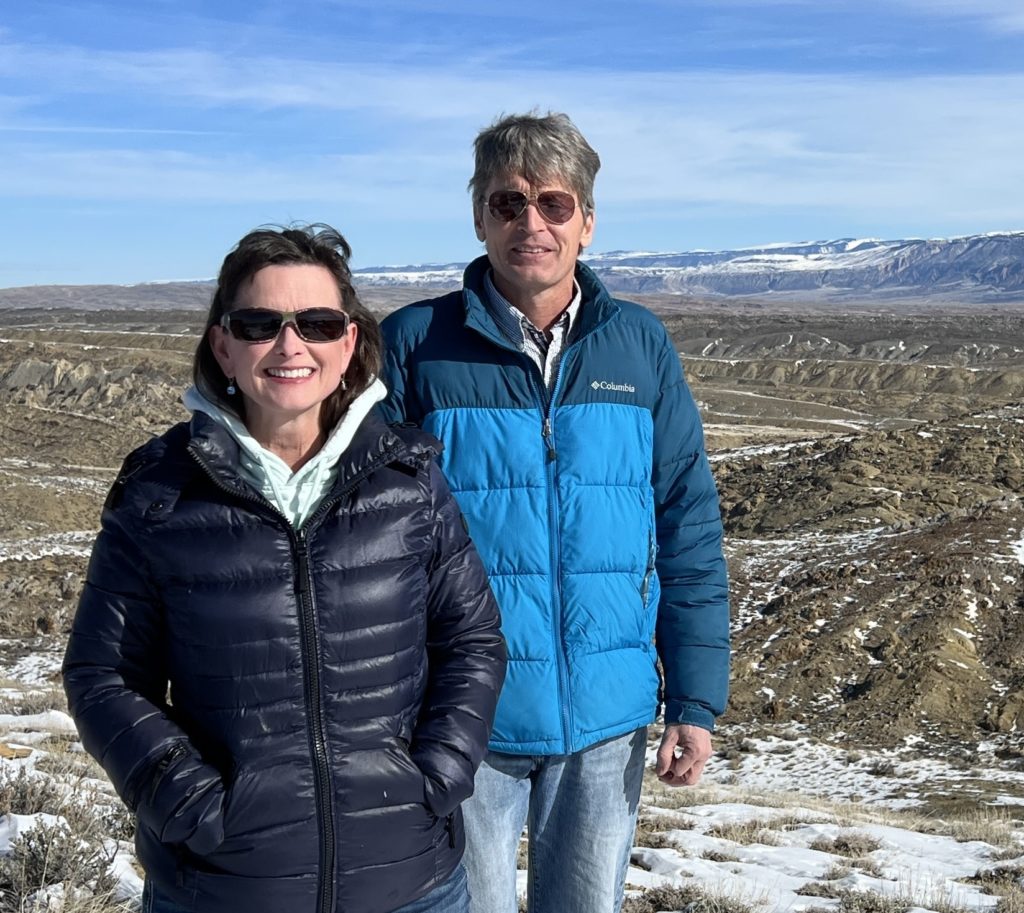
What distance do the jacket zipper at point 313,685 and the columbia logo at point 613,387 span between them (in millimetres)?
930

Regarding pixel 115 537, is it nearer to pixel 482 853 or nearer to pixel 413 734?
pixel 413 734

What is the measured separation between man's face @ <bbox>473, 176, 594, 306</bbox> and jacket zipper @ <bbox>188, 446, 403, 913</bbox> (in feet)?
3.10

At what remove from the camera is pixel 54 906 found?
3203mm

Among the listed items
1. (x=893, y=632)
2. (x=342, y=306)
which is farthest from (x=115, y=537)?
(x=893, y=632)

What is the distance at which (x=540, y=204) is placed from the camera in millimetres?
2641

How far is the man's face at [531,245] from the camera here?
2.64 meters

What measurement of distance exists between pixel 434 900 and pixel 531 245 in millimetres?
1479

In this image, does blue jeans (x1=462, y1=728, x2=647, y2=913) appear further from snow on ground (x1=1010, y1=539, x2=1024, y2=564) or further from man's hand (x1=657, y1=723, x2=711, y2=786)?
snow on ground (x1=1010, y1=539, x2=1024, y2=564)

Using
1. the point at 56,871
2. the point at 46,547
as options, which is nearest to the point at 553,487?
the point at 56,871

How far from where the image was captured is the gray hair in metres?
2.63

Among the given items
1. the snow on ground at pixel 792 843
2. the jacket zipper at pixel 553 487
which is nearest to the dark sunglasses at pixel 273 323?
the jacket zipper at pixel 553 487

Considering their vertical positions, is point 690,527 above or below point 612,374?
below

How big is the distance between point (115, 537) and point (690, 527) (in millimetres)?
1461

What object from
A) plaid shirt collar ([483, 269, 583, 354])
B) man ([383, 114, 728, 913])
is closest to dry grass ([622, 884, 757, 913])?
man ([383, 114, 728, 913])
